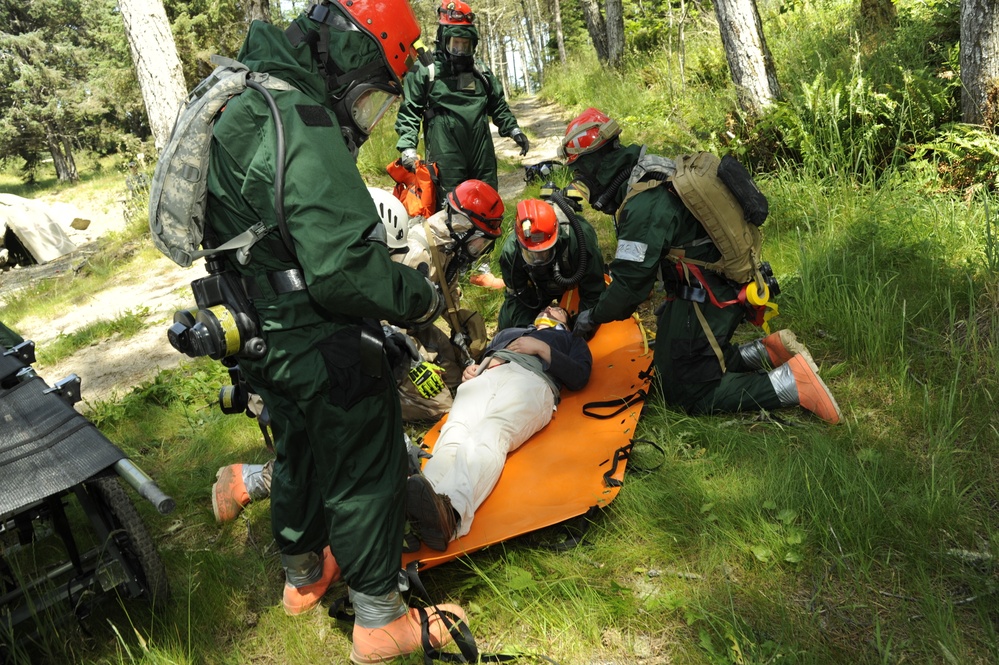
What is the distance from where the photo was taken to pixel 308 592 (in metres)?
2.79

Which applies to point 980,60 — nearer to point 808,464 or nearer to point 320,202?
point 808,464

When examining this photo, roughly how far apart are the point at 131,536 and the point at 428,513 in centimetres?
120

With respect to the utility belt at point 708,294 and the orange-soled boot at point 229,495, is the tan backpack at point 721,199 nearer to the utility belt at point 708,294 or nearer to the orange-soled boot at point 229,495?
the utility belt at point 708,294

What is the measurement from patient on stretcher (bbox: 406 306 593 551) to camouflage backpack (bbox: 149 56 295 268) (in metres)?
1.24

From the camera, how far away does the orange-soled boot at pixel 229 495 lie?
346cm

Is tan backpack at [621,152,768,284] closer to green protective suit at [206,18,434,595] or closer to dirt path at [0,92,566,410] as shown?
green protective suit at [206,18,434,595]

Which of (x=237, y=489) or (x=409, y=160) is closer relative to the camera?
(x=237, y=489)

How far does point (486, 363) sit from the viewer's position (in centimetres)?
400

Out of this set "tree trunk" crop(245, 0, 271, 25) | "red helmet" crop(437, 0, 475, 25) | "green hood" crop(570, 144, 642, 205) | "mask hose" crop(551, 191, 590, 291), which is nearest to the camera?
"green hood" crop(570, 144, 642, 205)

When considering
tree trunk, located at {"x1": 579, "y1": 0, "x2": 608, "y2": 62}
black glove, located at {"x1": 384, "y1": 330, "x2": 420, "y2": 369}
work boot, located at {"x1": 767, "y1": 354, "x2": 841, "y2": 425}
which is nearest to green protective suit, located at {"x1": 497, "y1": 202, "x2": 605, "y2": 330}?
work boot, located at {"x1": 767, "y1": 354, "x2": 841, "y2": 425}

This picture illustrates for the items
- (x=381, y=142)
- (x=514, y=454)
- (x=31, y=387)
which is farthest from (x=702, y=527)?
(x=381, y=142)

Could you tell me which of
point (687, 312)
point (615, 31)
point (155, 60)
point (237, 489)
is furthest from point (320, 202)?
point (615, 31)

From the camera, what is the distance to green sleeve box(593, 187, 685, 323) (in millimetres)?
3553

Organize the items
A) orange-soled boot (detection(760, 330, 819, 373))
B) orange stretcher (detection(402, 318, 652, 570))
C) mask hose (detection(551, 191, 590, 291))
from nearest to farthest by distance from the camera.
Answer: orange stretcher (detection(402, 318, 652, 570)) → orange-soled boot (detection(760, 330, 819, 373)) → mask hose (detection(551, 191, 590, 291))
